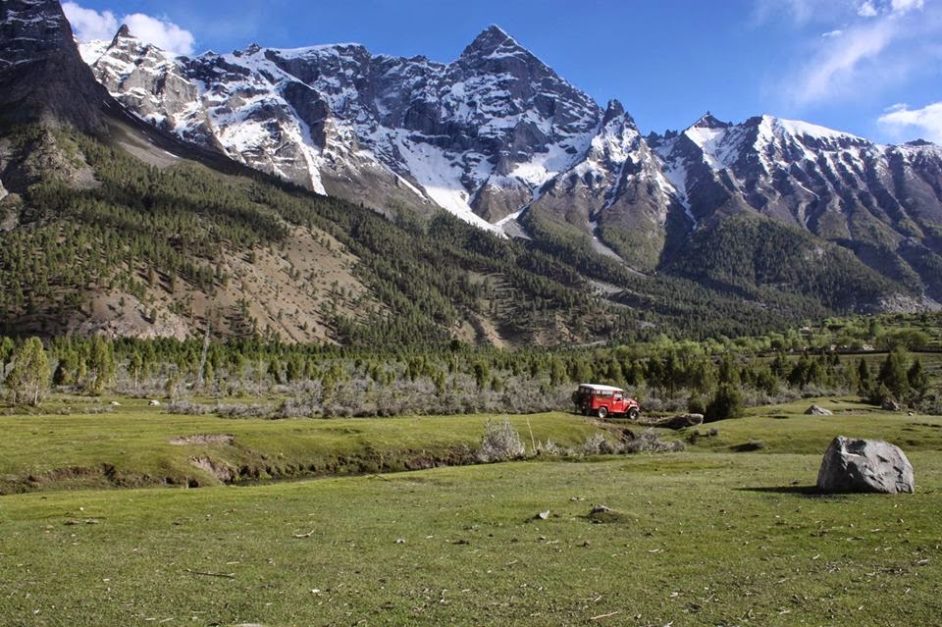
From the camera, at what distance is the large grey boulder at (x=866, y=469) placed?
94.7 ft

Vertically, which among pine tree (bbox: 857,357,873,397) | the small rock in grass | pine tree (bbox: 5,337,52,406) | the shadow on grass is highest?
pine tree (bbox: 857,357,873,397)

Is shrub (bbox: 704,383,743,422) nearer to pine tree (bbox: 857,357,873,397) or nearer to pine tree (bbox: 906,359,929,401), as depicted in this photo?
pine tree (bbox: 857,357,873,397)

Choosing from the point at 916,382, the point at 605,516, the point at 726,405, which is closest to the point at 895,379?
the point at 916,382

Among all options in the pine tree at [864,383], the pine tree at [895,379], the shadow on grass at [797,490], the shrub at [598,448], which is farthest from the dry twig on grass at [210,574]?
the pine tree at [864,383]

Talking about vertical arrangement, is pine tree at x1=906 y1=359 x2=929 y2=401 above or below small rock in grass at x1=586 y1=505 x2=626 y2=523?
above

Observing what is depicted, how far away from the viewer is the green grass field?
1544cm

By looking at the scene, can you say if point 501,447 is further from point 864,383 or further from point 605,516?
point 864,383

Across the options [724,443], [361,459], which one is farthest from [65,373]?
[724,443]

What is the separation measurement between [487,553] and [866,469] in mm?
18202

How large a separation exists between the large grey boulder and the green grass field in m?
1.07

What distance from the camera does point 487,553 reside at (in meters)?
21.2

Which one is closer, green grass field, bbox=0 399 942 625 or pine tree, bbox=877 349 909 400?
green grass field, bbox=0 399 942 625

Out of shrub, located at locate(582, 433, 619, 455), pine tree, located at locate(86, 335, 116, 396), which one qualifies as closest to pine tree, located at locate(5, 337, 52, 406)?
pine tree, located at locate(86, 335, 116, 396)

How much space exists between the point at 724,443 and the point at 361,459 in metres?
33.9
